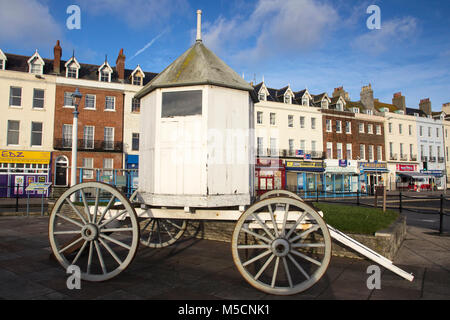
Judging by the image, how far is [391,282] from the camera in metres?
4.47

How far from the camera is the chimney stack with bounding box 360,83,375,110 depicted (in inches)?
1654

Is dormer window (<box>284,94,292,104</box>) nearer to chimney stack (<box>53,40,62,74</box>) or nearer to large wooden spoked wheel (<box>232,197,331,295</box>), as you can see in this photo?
chimney stack (<box>53,40,62,74</box>)

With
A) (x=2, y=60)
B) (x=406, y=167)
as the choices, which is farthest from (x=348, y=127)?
(x=2, y=60)

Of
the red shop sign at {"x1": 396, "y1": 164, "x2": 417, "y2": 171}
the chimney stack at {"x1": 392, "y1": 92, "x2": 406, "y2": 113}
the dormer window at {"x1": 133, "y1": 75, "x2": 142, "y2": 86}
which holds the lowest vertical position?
the red shop sign at {"x1": 396, "y1": 164, "x2": 417, "y2": 171}

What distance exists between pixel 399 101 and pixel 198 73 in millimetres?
50476

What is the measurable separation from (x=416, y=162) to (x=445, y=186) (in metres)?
6.25

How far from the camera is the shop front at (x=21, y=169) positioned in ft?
79.3

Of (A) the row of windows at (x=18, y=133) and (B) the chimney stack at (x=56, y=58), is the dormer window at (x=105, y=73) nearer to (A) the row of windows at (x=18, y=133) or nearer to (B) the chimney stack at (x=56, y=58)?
(B) the chimney stack at (x=56, y=58)

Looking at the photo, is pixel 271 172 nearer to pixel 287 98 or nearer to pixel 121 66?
pixel 287 98

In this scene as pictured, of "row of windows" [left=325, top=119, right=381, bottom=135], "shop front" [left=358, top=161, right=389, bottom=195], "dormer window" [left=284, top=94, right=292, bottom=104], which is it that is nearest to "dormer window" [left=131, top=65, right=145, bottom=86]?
"dormer window" [left=284, top=94, right=292, bottom=104]

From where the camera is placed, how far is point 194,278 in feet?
15.3

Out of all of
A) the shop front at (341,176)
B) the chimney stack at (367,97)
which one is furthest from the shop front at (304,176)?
the chimney stack at (367,97)

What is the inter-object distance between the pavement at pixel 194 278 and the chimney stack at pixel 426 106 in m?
52.1

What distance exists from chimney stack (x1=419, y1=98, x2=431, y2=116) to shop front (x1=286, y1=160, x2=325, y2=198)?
1116 inches
